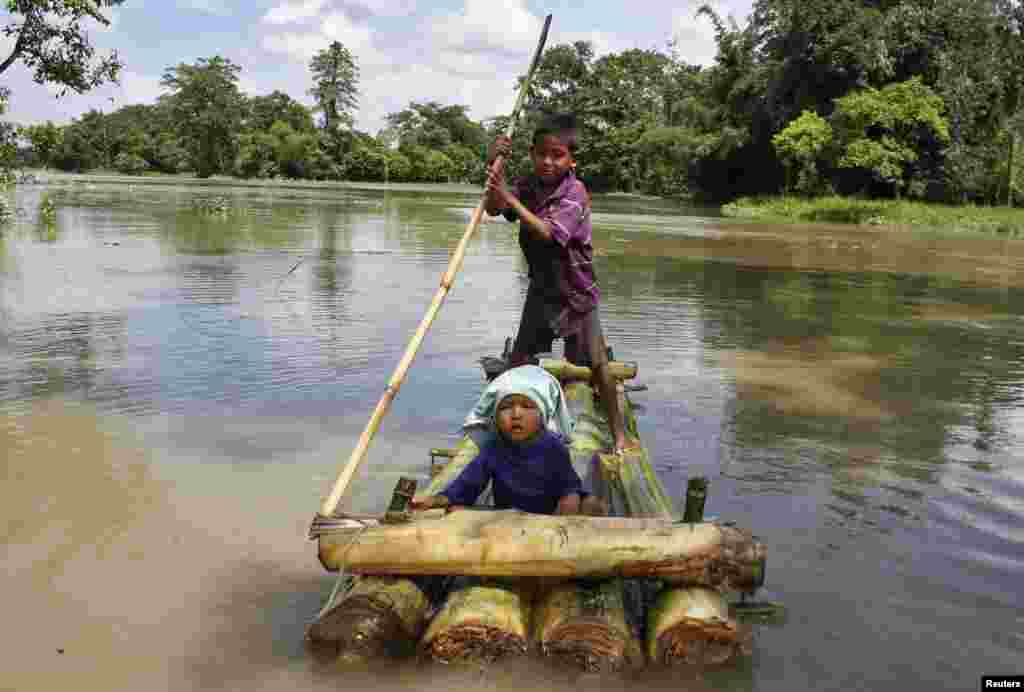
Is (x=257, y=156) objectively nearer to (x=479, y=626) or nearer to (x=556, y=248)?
(x=556, y=248)

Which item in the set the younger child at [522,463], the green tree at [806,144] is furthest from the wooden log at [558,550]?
the green tree at [806,144]

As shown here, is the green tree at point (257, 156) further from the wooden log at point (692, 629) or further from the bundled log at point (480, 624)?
the wooden log at point (692, 629)

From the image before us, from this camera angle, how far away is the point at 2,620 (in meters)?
3.67

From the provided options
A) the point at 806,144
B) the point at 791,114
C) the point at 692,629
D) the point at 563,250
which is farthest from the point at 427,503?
the point at 791,114

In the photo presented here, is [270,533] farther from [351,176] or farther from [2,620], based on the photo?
[351,176]

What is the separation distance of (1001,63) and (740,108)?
1335 centimetres

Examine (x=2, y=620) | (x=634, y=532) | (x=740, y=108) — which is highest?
(x=740, y=108)

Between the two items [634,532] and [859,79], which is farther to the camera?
[859,79]

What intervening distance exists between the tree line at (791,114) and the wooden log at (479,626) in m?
7.77

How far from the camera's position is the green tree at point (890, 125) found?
3309 cm

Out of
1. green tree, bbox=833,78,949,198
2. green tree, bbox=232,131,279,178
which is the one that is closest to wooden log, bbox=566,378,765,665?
green tree, bbox=833,78,949,198

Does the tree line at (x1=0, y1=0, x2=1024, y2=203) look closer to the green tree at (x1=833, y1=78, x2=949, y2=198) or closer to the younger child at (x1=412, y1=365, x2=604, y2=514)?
the green tree at (x1=833, y1=78, x2=949, y2=198)

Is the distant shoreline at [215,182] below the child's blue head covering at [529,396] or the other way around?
the other way around

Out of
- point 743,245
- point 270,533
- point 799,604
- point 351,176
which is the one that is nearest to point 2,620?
point 270,533
